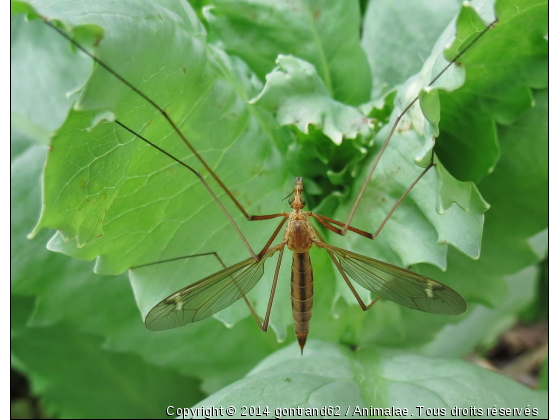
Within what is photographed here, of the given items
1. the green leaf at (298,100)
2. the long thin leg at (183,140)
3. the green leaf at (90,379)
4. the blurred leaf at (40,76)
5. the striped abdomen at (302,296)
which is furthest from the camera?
the green leaf at (90,379)

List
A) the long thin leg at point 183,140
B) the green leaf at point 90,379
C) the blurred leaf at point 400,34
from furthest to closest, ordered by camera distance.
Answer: the green leaf at point 90,379 < the blurred leaf at point 400,34 < the long thin leg at point 183,140

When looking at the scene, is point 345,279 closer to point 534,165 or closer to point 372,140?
point 372,140

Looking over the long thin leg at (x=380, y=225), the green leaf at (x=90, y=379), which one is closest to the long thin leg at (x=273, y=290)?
the long thin leg at (x=380, y=225)

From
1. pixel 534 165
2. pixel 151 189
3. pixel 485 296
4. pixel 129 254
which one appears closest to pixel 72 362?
pixel 129 254

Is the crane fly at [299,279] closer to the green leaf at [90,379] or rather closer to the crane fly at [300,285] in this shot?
the crane fly at [300,285]

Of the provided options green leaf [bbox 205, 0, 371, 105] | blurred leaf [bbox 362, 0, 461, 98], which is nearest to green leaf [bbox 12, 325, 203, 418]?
green leaf [bbox 205, 0, 371, 105]

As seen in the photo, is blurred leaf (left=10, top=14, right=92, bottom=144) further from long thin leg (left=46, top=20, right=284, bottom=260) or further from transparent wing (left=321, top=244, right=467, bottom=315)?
transparent wing (left=321, top=244, right=467, bottom=315)
